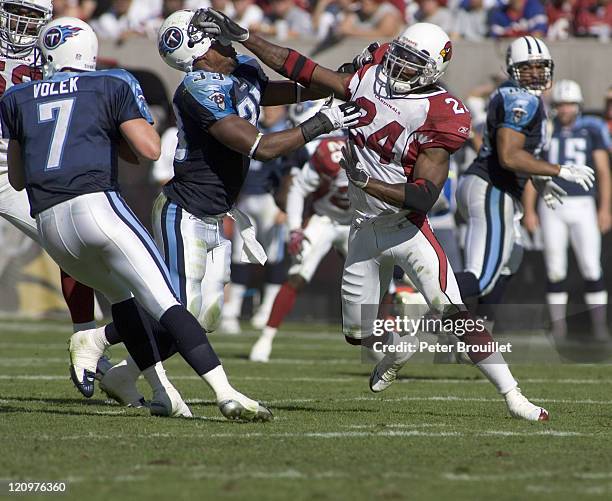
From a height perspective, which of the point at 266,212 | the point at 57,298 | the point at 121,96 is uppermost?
the point at 121,96

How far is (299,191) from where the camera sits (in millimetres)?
9633

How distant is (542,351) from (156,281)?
5.77 m

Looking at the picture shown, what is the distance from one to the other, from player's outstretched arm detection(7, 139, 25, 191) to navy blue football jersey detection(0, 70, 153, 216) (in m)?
0.11

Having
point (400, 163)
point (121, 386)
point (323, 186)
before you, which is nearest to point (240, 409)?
point (121, 386)

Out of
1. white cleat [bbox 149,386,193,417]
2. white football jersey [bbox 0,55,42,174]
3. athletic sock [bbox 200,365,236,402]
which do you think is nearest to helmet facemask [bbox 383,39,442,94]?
athletic sock [bbox 200,365,236,402]

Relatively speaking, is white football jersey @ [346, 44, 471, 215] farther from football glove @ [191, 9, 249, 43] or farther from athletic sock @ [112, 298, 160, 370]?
athletic sock @ [112, 298, 160, 370]

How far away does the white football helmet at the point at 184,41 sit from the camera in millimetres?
5859

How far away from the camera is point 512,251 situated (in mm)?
8266

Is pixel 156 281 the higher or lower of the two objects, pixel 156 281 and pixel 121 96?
the lower

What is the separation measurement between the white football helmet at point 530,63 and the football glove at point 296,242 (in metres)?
2.06

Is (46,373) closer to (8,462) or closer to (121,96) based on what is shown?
(121,96)

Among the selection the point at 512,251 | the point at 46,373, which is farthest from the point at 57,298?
the point at 512,251

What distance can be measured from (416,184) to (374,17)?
8637mm

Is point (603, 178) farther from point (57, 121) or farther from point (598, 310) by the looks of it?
point (57, 121)
